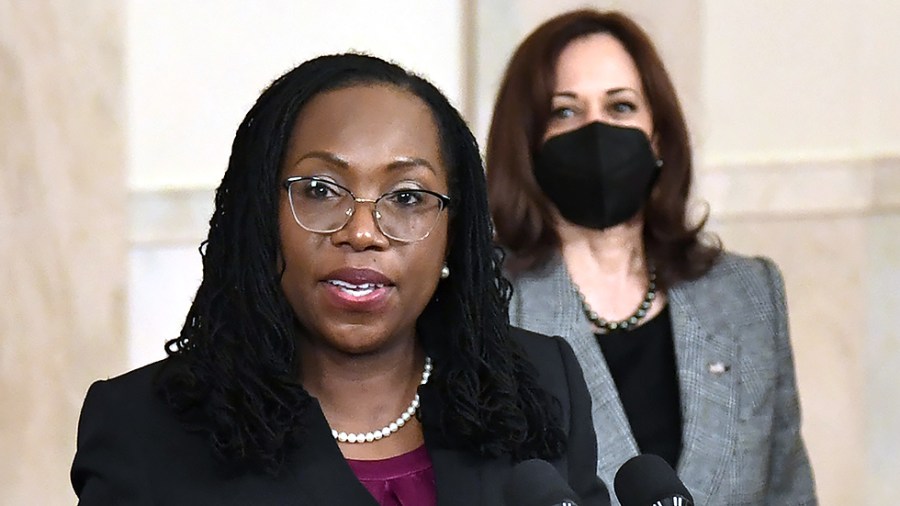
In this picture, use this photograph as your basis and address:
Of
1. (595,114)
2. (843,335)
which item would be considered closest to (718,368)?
(595,114)

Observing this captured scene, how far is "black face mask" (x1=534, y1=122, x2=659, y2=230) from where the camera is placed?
3.48 meters

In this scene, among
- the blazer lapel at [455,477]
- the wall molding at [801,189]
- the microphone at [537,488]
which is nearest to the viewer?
the microphone at [537,488]

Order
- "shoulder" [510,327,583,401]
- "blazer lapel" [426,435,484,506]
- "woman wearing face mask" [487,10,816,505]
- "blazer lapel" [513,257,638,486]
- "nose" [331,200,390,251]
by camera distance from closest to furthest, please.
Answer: "nose" [331,200,390,251]
"blazer lapel" [426,435,484,506]
"shoulder" [510,327,583,401]
"blazer lapel" [513,257,638,486]
"woman wearing face mask" [487,10,816,505]

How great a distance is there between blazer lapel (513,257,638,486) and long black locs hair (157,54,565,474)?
36.3 inches

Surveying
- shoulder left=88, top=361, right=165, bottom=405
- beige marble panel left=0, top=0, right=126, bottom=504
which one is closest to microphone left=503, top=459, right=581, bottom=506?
shoulder left=88, top=361, right=165, bottom=405

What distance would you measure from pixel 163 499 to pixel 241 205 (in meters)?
0.42

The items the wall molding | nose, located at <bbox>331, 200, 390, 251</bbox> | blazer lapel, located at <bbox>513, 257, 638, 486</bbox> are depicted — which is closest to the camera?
nose, located at <bbox>331, 200, 390, 251</bbox>

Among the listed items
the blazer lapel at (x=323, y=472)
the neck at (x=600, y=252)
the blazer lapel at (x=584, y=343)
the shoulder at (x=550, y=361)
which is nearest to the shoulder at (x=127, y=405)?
the blazer lapel at (x=323, y=472)

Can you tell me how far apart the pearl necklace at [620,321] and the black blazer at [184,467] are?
1.24 m

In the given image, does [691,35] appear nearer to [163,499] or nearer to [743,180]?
[743,180]

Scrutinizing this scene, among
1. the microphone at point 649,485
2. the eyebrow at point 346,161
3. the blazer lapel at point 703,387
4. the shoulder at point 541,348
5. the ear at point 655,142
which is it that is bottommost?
the blazer lapel at point 703,387

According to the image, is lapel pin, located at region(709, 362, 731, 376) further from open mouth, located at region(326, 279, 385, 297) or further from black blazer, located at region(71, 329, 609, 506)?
open mouth, located at region(326, 279, 385, 297)

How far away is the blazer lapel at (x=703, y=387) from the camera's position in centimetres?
335

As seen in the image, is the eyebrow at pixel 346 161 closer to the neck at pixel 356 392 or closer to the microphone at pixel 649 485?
the neck at pixel 356 392
